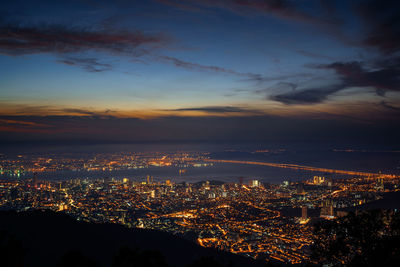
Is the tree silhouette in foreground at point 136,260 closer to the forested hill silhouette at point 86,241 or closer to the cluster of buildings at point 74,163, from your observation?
the forested hill silhouette at point 86,241

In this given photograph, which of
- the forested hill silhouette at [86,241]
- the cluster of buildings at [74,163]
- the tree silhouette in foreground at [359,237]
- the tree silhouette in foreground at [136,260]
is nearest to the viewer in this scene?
the tree silhouette in foreground at [136,260]

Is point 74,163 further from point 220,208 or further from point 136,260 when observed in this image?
point 136,260

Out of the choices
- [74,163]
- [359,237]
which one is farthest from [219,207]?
[74,163]

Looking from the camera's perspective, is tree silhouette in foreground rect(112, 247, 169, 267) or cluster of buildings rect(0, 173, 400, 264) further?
cluster of buildings rect(0, 173, 400, 264)

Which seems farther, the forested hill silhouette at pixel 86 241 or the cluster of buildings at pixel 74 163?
the cluster of buildings at pixel 74 163

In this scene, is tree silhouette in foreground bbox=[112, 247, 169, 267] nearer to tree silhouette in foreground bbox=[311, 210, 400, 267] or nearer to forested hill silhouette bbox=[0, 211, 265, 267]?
tree silhouette in foreground bbox=[311, 210, 400, 267]

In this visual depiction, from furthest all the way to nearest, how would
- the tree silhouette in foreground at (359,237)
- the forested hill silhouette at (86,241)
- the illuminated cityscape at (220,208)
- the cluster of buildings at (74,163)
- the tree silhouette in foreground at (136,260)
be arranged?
the cluster of buildings at (74,163) < the illuminated cityscape at (220,208) < the forested hill silhouette at (86,241) < the tree silhouette in foreground at (359,237) < the tree silhouette in foreground at (136,260)

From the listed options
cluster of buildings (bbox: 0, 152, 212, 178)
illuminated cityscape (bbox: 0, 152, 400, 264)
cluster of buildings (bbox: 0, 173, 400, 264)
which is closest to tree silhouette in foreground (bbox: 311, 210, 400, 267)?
illuminated cityscape (bbox: 0, 152, 400, 264)

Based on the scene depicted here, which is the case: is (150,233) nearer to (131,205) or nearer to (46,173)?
(131,205)

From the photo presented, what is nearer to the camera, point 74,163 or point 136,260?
point 136,260

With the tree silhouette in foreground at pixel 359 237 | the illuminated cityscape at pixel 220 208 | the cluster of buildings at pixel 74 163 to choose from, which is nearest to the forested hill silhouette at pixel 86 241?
the illuminated cityscape at pixel 220 208

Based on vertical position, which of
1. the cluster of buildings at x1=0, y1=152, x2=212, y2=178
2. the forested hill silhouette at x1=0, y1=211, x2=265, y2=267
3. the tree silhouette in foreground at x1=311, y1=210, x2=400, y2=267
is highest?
the tree silhouette in foreground at x1=311, y1=210, x2=400, y2=267
